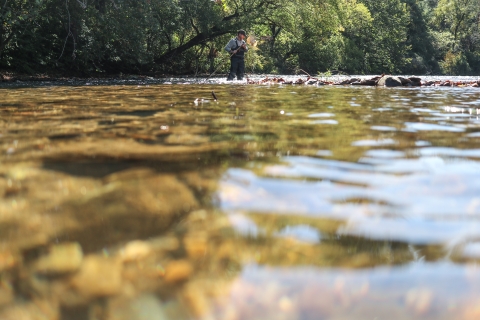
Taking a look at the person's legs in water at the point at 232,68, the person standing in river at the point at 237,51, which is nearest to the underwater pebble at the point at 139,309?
the person standing in river at the point at 237,51

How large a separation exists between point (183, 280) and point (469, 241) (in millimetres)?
766

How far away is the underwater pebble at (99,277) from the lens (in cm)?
90

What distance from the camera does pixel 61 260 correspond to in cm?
102

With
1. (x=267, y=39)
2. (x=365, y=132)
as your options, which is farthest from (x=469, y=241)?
(x=267, y=39)

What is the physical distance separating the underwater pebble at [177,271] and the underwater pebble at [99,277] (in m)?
0.11

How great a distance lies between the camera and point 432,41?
176ft

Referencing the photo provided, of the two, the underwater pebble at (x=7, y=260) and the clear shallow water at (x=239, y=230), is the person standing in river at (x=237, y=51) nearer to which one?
the clear shallow water at (x=239, y=230)

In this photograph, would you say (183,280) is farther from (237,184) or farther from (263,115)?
(263,115)

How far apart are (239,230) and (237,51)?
1244cm

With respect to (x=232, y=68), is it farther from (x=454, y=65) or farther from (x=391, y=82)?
(x=454, y=65)

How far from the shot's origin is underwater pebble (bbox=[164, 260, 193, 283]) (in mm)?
957

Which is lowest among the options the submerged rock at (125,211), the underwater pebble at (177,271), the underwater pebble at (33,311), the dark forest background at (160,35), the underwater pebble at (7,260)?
the underwater pebble at (33,311)

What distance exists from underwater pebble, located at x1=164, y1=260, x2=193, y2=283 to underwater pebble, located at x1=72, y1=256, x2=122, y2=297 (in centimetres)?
11

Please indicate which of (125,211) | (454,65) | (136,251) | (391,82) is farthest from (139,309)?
(454,65)
